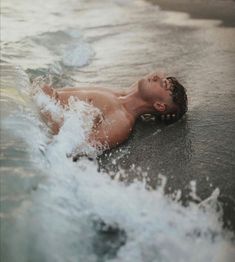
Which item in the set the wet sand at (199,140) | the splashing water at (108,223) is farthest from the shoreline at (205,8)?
the splashing water at (108,223)

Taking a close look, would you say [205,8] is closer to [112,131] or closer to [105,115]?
[105,115]

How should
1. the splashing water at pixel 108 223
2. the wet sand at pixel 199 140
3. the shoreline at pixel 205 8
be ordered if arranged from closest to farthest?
the splashing water at pixel 108 223 < the wet sand at pixel 199 140 < the shoreline at pixel 205 8

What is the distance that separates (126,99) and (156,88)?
27 cm

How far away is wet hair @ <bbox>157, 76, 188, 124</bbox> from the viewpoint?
4.06 meters

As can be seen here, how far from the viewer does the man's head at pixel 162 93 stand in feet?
13.3

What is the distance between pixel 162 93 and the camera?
13.3 feet

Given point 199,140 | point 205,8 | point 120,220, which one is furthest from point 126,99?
point 205,8

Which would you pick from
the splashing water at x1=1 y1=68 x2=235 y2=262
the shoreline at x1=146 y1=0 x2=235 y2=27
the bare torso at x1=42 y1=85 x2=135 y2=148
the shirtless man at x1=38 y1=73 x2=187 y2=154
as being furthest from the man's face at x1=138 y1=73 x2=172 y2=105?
the shoreline at x1=146 y1=0 x2=235 y2=27

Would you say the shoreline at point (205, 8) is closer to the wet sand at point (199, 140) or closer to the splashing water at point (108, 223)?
the wet sand at point (199, 140)

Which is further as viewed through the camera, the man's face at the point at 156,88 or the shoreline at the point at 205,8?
the shoreline at the point at 205,8

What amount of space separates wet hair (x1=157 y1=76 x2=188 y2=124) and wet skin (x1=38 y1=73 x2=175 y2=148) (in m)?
0.04

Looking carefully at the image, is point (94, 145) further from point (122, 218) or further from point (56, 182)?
point (122, 218)

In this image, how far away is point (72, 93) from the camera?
161 inches

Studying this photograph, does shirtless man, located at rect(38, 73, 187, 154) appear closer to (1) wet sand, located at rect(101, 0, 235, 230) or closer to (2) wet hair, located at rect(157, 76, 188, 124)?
(2) wet hair, located at rect(157, 76, 188, 124)
